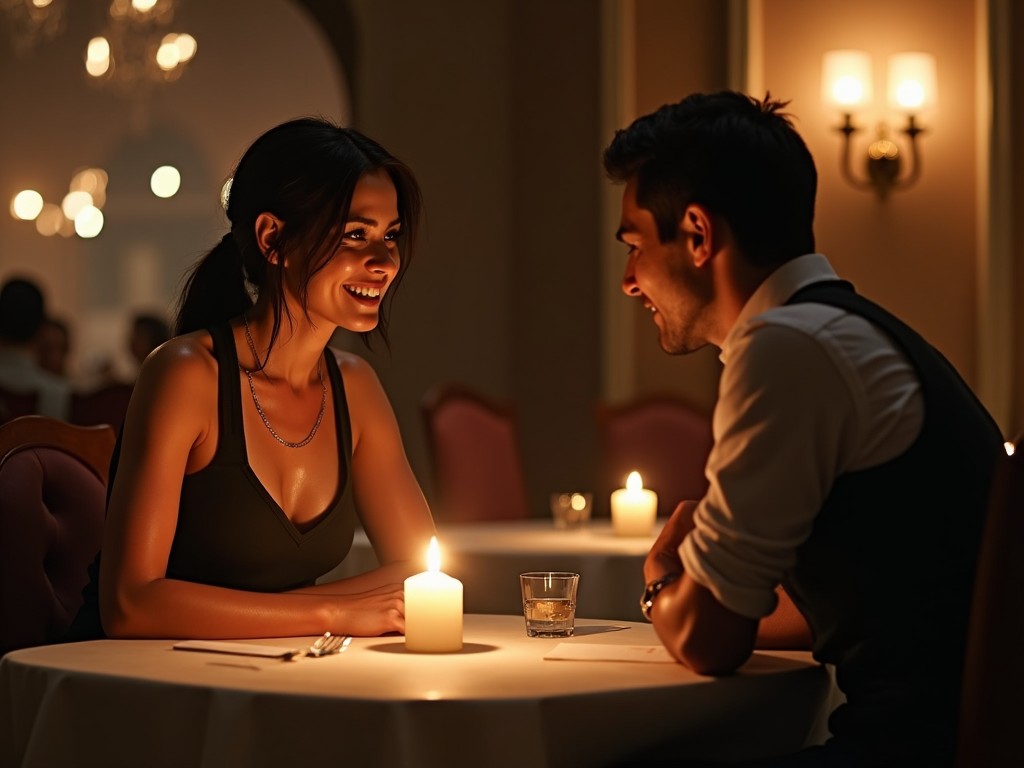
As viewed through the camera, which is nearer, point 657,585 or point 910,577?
point 910,577

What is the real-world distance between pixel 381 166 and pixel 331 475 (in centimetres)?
52

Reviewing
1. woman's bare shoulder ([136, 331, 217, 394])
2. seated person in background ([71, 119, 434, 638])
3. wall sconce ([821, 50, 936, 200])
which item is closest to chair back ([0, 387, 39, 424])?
seated person in background ([71, 119, 434, 638])

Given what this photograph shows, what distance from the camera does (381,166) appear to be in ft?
8.09

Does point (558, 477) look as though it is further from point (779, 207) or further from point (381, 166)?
point (779, 207)

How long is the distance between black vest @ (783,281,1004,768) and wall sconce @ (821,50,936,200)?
403cm

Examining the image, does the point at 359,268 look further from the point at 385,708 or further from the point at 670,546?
the point at 385,708

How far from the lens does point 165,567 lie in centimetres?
216

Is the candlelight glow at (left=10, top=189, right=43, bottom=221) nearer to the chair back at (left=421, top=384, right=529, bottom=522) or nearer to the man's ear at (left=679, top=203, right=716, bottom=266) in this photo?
the chair back at (left=421, top=384, right=529, bottom=522)

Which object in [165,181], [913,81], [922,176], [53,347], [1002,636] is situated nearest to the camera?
[1002,636]

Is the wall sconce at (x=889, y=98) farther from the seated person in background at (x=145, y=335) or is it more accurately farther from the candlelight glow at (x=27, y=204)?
the candlelight glow at (x=27, y=204)

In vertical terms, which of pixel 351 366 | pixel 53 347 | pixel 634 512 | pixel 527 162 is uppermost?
pixel 527 162

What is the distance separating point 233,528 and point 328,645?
41 centimetres

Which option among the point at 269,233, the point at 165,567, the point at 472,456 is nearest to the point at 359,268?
the point at 269,233

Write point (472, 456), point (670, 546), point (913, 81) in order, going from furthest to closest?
point (913, 81), point (472, 456), point (670, 546)
